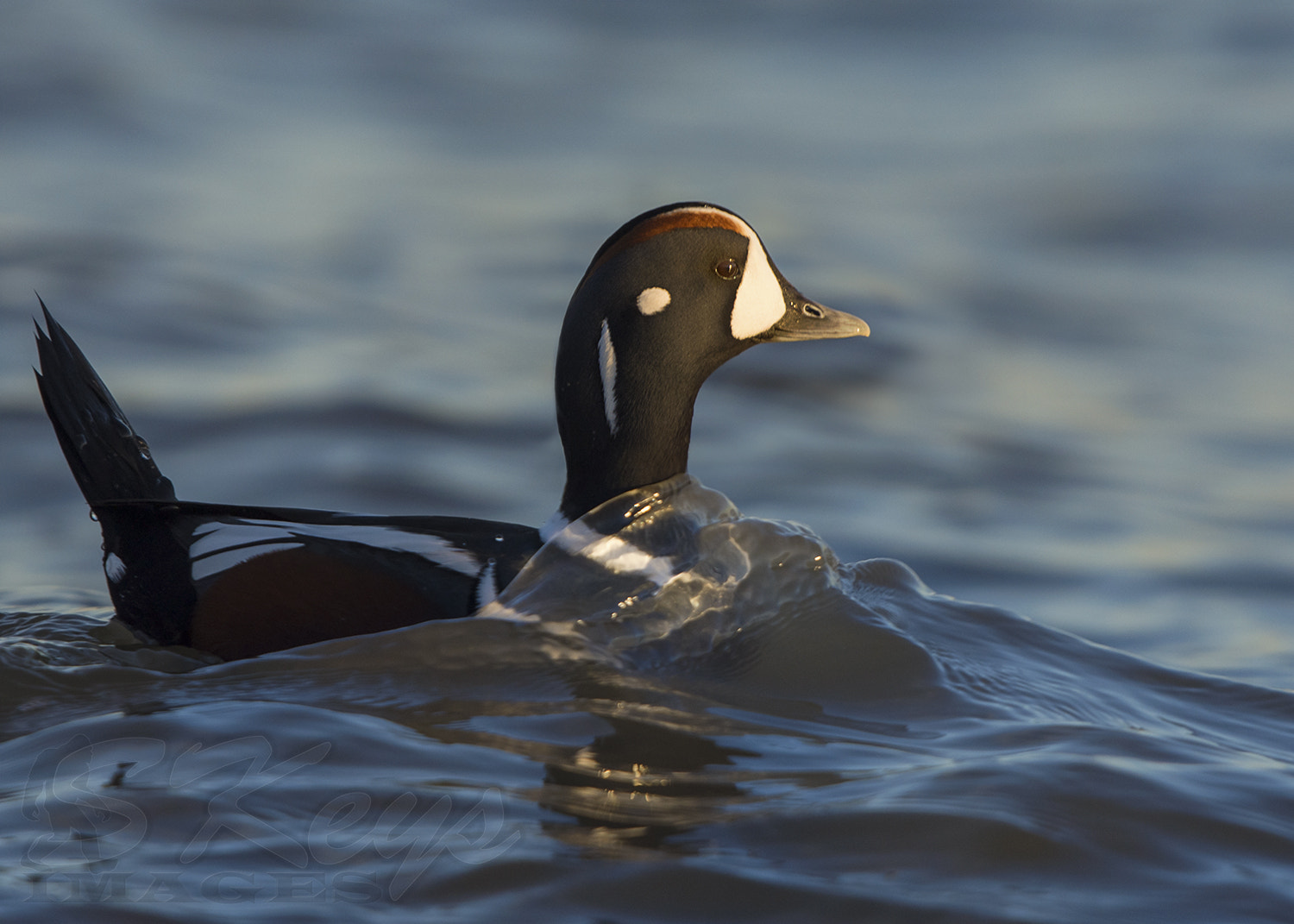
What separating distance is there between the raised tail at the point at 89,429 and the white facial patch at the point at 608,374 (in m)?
1.24

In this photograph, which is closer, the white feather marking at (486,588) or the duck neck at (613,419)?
the white feather marking at (486,588)

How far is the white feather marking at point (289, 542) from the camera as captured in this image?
3875 millimetres

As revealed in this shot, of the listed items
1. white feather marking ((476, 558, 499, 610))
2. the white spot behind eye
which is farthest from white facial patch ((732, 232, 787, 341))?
white feather marking ((476, 558, 499, 610))

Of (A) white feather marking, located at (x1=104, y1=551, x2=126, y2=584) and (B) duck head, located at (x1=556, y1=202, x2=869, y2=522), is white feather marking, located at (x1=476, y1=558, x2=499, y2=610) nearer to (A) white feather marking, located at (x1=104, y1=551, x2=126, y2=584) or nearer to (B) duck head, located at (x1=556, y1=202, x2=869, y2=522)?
(B) duck head, located at (x1=556, y1=202, x2=869, y2=522)

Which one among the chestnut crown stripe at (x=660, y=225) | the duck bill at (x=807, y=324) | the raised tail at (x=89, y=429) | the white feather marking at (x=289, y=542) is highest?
the chestnut crown stripe at (x=660, y=225)

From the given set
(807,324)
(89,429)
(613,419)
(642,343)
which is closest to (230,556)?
(89,429)

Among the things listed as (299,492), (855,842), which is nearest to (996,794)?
(855,842)

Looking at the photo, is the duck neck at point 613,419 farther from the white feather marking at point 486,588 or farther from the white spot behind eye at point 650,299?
the white feather marking at point 486,588

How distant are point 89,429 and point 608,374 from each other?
1.43 meters

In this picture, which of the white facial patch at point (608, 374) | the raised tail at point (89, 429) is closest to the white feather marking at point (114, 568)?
the raised tail at point (89, 429)

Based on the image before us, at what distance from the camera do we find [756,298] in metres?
4.29

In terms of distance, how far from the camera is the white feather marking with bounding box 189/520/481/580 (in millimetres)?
3875

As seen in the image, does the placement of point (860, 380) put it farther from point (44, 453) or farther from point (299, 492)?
point (44, 453)

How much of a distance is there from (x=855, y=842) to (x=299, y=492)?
11.8 feet
